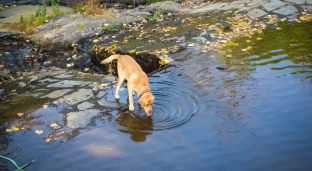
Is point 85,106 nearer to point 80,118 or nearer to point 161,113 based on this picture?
point 80,118

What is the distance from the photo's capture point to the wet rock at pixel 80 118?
609 centimetres

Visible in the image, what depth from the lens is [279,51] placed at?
850 centimetres

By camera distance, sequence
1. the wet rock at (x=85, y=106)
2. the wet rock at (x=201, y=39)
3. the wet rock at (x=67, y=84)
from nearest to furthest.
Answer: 1. the wet rock at (x=85, y=106)
2. the wet rock at (x=67, y=84)
3. the wet rock at (x=201, y=39)

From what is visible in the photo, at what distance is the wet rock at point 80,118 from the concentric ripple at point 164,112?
0.34 meters

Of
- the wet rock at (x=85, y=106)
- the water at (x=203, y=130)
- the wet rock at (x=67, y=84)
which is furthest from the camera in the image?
the wet rock at (x=67, y=84)

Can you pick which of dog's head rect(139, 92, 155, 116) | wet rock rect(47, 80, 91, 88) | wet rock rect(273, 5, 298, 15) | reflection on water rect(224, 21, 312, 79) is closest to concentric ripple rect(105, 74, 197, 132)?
dog's head rect(139, 92, 155, 116)

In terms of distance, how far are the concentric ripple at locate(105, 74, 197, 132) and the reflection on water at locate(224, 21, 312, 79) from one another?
4.96 ft

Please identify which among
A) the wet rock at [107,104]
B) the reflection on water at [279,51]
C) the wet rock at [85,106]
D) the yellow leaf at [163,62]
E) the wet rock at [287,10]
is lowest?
→ the wet rock at [107,104]

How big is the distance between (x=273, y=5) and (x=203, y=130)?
7247 millimetres

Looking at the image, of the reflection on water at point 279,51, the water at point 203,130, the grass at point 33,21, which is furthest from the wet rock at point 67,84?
the grass at point 33,21

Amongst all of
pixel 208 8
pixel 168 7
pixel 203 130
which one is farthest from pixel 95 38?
pixel 203 130

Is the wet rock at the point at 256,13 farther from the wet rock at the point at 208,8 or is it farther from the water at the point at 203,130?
the water at the point at 203,130

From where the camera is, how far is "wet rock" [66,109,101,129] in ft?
20.0

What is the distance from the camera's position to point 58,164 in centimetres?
514
